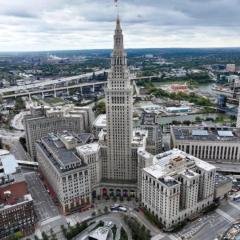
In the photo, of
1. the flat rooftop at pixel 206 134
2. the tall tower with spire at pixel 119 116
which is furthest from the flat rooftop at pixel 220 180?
the tall tower with spire at pixel 119 116

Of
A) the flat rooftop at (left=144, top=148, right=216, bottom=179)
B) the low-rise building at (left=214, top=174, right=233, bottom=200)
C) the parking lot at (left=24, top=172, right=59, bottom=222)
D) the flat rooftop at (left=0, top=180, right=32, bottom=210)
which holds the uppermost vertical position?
the flat rooftop at (left=144, top=148, right=216, bottom=179)

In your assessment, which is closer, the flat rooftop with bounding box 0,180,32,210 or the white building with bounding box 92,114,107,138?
the flat rooftop with bounding box 0,180,32,210

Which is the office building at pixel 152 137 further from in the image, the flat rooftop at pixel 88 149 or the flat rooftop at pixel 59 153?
the flat rooftop at pixel 59 153

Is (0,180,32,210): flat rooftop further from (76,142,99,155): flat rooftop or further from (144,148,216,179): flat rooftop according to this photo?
(144,148,216,179): flat rooftop

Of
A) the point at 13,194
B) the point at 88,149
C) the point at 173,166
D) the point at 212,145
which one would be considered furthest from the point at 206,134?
the point at 13,194

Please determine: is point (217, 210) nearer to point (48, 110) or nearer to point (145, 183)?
point (145, 183)

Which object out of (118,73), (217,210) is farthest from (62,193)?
Answer: (217,210)

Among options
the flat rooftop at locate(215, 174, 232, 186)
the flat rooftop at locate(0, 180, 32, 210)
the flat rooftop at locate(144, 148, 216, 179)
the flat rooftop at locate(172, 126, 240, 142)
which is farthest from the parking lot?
the flat rooftop at locate(172, 126, 240, 142)
